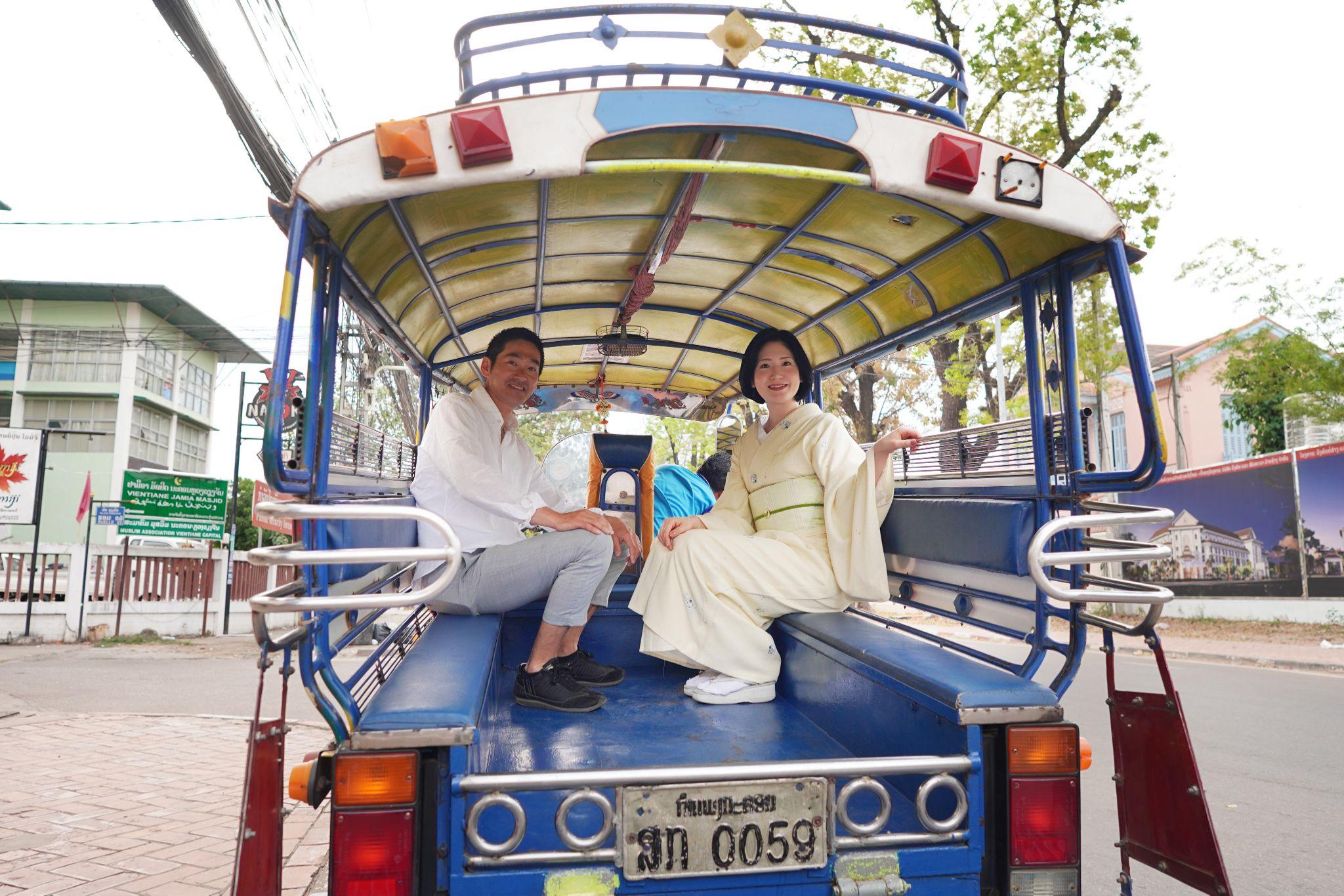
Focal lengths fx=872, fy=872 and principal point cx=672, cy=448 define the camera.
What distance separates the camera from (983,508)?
2723 mm

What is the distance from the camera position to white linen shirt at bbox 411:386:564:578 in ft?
10.0

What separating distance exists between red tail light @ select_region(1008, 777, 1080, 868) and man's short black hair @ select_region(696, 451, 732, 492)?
395 centimetres

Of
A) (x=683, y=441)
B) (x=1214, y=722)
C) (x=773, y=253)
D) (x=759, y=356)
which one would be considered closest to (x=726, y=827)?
(x=773, y=253)

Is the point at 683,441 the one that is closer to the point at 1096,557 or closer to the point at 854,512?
the point at 854,512

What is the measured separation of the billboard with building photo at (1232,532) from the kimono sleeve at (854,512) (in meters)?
12.2

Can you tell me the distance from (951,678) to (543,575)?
1.42m

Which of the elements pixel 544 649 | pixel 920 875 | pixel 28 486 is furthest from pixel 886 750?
pixel 28 486

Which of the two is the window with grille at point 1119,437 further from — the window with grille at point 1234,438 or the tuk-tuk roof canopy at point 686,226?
the tuk-tuk roof canopy at point 686,226

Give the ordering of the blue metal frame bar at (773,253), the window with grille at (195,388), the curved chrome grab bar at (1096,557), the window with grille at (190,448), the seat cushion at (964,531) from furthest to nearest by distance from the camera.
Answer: the window with grille at (190,448) < the window with grille at (195,388) < the blue metal frame bar at (773,253) < the seat cushion at (964,531) < the curved chrome grab bar at (1096,557)

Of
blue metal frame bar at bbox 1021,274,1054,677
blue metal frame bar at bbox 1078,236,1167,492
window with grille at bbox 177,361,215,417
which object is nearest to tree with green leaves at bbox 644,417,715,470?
blue metal frame bar at bbox 1021,274,1054,677

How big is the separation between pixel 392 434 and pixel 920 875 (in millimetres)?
2762

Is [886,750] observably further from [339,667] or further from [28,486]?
[28,486]

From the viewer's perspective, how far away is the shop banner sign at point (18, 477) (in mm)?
12531

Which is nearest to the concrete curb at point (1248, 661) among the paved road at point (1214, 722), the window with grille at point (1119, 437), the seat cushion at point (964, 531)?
the paved road at point (1214, 722)
